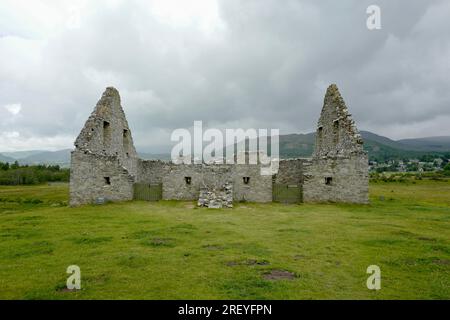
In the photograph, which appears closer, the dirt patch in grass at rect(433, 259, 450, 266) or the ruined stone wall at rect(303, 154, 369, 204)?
the dirt patch in grass at rect(433, 259, 450, 266)

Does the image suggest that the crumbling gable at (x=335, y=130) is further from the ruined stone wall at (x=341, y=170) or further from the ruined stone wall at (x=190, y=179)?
the ruined stone wall at (x=190, y=179)

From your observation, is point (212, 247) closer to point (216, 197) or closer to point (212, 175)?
point (216, 197)

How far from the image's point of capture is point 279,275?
364 inches

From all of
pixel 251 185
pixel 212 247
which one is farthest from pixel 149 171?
pixel 212 247

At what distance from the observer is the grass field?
8.14 meters

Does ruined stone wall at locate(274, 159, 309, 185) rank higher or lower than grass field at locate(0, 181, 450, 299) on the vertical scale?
higher

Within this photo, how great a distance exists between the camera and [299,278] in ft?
29.5

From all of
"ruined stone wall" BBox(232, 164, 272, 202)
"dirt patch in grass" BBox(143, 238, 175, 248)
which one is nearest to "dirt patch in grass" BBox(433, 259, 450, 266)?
"dirt patch in grass" BBox(143, 238, 175, 248)

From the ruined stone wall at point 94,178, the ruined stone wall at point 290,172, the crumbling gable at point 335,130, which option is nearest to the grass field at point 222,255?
the ruined stone wall at point 94,178

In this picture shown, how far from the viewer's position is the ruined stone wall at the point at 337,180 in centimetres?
2581

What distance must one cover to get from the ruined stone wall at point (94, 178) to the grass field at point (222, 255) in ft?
13.3

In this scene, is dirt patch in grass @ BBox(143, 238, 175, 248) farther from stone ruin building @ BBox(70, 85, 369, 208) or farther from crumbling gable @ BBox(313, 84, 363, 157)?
crumbling gable @ BBox(313, 84, 363, 157)
